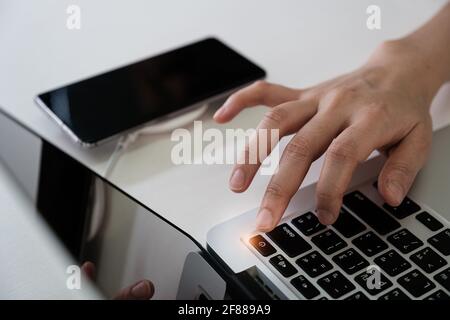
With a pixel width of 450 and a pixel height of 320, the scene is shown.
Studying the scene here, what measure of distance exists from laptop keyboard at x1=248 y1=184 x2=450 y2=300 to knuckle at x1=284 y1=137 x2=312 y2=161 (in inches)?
2.2

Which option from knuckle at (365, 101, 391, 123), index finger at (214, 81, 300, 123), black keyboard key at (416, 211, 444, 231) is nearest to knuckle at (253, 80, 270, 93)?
index finger at (214, 81, 300, 123)

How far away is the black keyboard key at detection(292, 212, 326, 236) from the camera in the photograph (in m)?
0.46

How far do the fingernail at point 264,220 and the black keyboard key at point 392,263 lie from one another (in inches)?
3.3

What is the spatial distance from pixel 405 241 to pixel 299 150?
12cm

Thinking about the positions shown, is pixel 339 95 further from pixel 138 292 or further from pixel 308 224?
pixel 138 292

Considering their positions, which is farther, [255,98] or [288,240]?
[255,98]

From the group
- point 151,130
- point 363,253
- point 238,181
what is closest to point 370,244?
point 363,253

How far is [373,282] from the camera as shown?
0.42 metres

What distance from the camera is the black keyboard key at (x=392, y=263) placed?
433 mm

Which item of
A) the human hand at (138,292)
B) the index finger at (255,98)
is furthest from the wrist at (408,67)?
the human hand at (138,292)

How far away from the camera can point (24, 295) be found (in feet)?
1.41

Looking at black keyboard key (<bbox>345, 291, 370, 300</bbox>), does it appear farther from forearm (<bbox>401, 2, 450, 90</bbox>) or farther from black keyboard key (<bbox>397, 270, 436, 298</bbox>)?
forearm (<bbox>401, 2, 450, 90</bbox>)
